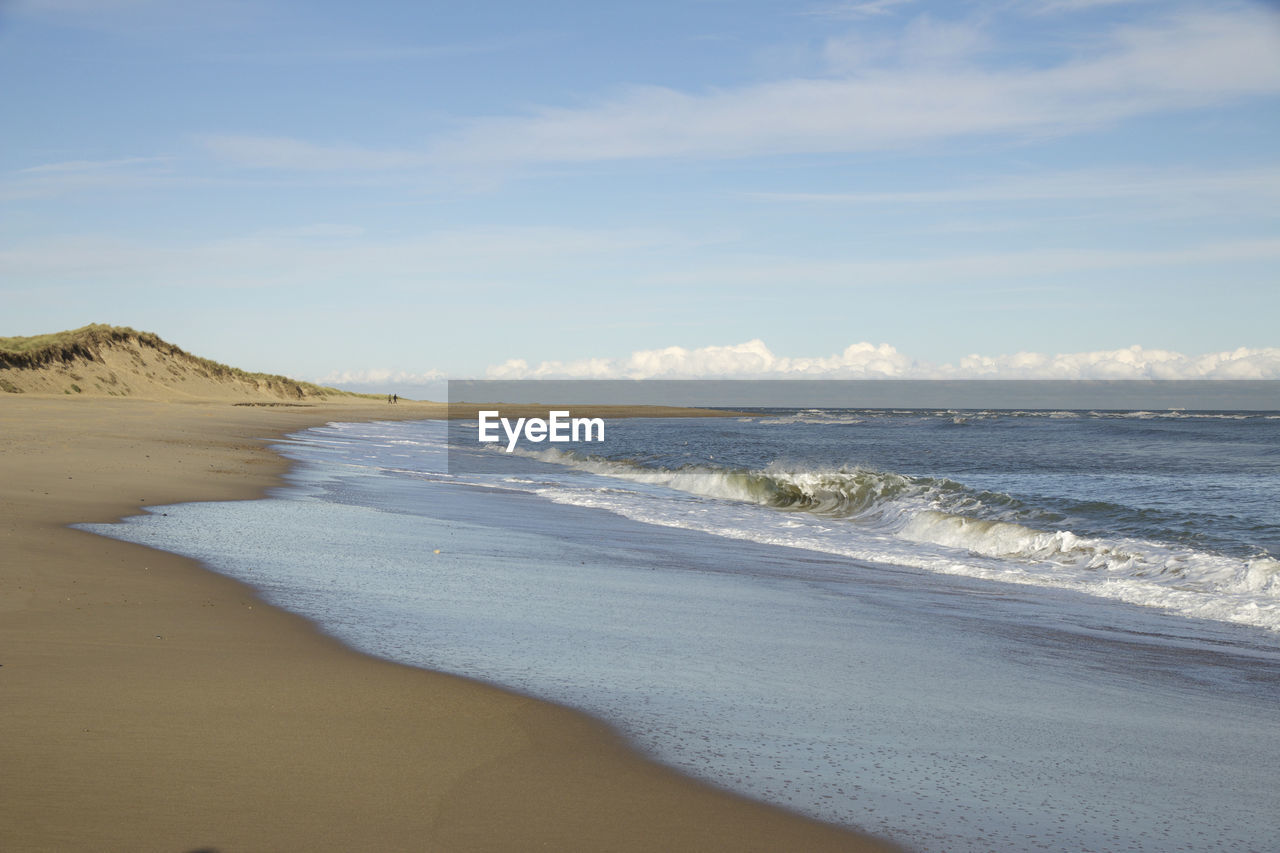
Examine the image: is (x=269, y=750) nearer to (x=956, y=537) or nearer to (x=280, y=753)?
(x=280, y=753)

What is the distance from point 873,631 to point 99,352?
247 ft

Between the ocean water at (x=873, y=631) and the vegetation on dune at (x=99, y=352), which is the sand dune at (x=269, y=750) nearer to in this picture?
the ocean water at (x=873, y=631)

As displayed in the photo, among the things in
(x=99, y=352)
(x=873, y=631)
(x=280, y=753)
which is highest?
(x=99, y=352)

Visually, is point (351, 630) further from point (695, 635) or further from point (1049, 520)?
point (1049, 520)

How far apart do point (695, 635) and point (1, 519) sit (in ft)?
24.8

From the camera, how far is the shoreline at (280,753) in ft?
10.7

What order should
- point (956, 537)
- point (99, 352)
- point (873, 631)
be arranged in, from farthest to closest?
1. point (99, 352)
2. point (956, 537)
3. point (873, 631)

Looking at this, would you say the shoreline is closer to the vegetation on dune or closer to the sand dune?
the sand dune

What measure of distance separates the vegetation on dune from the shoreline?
210 ft

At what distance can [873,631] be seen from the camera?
7.26 meters

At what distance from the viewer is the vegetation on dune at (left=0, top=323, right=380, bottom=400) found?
201ft

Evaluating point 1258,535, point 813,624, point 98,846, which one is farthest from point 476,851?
point 1258,535

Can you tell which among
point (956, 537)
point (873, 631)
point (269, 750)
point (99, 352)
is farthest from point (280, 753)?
point (99, 352)

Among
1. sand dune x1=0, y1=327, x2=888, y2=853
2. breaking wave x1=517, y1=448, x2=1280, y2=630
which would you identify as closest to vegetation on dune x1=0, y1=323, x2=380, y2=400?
breaking wave x1=517, y1=448, x2=1280, y2=630
